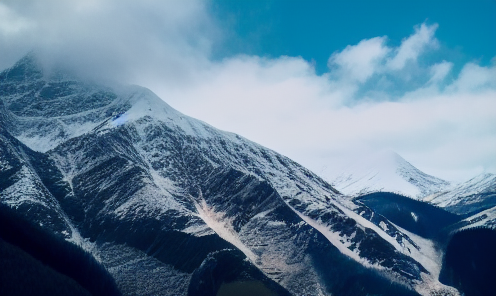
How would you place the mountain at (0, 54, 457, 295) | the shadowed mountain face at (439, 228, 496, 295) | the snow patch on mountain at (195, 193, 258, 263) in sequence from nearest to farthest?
1. the mountain at (0, 54, 457, 295)
2. the snow patch on mountain at (195, 193, 258, 263)
3. the shadowed mountain face at (439, 228, 496, 295)

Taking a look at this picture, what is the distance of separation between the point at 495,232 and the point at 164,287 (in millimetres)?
136892

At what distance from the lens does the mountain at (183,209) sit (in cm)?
10781

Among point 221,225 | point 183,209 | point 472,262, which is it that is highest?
point 472,262

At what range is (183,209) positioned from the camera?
12294 cm

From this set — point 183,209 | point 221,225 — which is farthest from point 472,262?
point 183,209

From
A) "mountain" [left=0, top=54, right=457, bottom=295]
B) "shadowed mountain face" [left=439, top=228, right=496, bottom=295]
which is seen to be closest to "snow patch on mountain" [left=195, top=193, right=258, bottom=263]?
"mountain" [left=0, top=54, right=457, bottom=295]

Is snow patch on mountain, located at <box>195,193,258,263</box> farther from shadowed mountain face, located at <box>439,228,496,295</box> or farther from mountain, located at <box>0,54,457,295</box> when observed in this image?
shadowed mountain face, located at <box>439,228,496,295</box>

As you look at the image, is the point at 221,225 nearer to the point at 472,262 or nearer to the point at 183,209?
the point at 183,209

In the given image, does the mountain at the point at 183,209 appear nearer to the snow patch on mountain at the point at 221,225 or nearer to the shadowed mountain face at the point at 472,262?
the snow patch on mountain at the point at 221,225

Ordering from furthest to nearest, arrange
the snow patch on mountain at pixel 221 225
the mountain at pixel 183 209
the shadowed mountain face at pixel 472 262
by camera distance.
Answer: the shadowed mountain face at pixel 472 262 < the snow patch on mountain at pixel 221 225 < the mountain at pixel 183 209

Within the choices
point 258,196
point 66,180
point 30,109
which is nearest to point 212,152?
point 258,196

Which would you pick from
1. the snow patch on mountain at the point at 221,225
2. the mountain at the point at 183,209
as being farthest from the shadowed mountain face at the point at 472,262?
the snow patch on mountain at the point at 221,225

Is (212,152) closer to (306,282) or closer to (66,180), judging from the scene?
(66,180)

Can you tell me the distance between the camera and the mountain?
10781 cm
